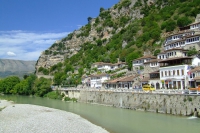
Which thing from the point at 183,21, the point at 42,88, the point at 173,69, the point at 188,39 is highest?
the point at 183,21

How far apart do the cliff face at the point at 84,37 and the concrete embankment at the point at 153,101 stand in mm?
77749

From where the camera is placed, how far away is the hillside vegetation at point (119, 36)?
85.8 metres

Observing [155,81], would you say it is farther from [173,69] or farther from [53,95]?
[53,95]

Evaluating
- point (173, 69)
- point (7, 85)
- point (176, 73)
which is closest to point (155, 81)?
point (173, 69)

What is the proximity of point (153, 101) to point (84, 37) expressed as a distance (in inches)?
4610

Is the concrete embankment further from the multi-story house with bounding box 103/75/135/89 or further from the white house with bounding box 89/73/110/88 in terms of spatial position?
the white house with bounding box 89/73/110/88

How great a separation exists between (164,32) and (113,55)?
887 inches

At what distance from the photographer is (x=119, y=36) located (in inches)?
4653

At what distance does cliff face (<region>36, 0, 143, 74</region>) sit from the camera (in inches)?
5349

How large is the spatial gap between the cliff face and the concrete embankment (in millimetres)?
77749

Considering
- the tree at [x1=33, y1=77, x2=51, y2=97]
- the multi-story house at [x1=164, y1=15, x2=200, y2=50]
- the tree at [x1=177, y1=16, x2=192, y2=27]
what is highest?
the tree at [x1=177, y1=16, x2=192, y2=27]

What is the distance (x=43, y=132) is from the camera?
1021 inches

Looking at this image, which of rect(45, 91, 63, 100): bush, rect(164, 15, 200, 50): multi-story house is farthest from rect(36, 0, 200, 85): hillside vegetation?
rect(164, 15, 200, 50): multi-story house

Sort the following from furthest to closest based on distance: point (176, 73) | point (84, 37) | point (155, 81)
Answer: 1. point (84, 37)
2. point (155, 81)
3. point (176, 73)
